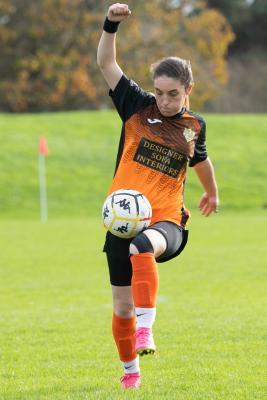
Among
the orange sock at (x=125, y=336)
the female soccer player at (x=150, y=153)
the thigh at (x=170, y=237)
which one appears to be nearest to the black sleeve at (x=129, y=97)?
the female soccer player at (x=150, y=153)

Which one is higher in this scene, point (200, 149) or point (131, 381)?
point (200, 149)

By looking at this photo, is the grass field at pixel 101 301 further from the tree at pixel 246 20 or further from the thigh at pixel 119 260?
the tree at pixel 246 20

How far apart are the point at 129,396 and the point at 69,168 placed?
30.3 metres

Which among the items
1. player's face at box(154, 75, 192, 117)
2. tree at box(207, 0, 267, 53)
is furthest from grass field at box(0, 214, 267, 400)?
tree at box(207, 0, 267, 53)

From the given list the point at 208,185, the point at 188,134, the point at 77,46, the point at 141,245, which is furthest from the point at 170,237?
the point at 77,46

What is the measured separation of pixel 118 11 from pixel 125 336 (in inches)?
82.3

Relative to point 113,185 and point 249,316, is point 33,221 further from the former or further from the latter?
point 113,185

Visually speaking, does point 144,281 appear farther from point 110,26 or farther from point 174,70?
point 110,26

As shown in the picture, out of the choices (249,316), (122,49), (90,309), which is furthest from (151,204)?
(122,49)

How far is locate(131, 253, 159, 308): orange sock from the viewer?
5.42m

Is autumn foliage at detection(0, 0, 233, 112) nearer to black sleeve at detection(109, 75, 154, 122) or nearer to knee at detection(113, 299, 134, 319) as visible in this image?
black sleeve at detection(109, 75, 154, 122)

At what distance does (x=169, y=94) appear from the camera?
5852 millimetres

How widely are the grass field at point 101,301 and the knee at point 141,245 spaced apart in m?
0.88

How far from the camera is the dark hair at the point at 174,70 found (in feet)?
19.1
